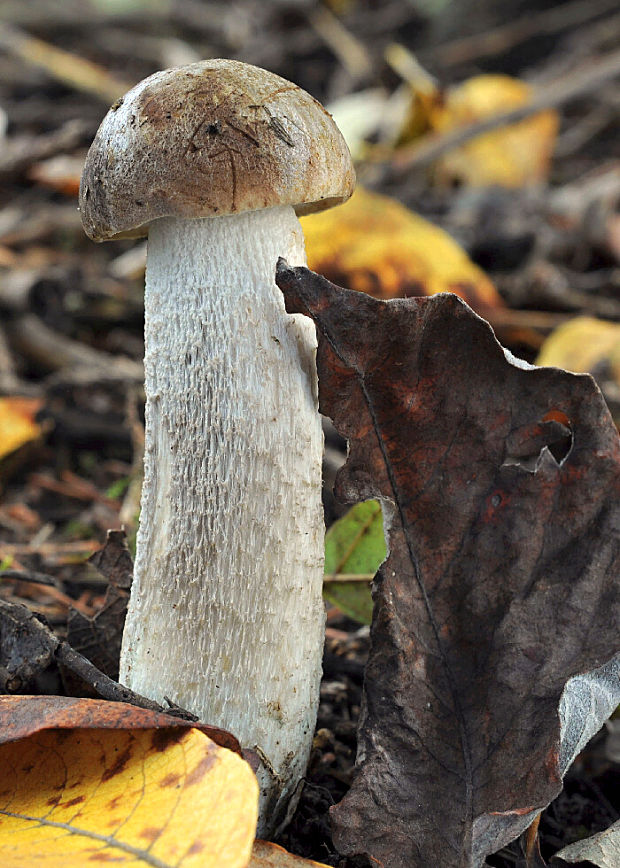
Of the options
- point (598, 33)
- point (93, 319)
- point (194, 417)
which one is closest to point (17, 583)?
point (194, 417)

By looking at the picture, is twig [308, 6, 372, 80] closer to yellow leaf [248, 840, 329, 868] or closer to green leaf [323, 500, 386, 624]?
green leaf [323, 500, 386, 624]

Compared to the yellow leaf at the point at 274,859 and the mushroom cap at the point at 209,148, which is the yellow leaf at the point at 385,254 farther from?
the yellow leaf at the point at 274,859

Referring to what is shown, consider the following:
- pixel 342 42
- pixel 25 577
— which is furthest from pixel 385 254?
pixel 342 42

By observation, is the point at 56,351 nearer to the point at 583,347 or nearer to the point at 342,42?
the point at 583,347

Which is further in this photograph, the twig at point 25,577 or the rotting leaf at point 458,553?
the twig at point 25,577

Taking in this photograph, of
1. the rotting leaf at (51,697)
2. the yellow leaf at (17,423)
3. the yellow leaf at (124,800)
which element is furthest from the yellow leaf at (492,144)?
the yellow leaf at (124,800)

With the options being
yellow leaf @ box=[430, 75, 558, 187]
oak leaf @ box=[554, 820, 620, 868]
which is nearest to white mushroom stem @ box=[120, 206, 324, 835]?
oak leaf @ box=[554, 820, 620, 868]
